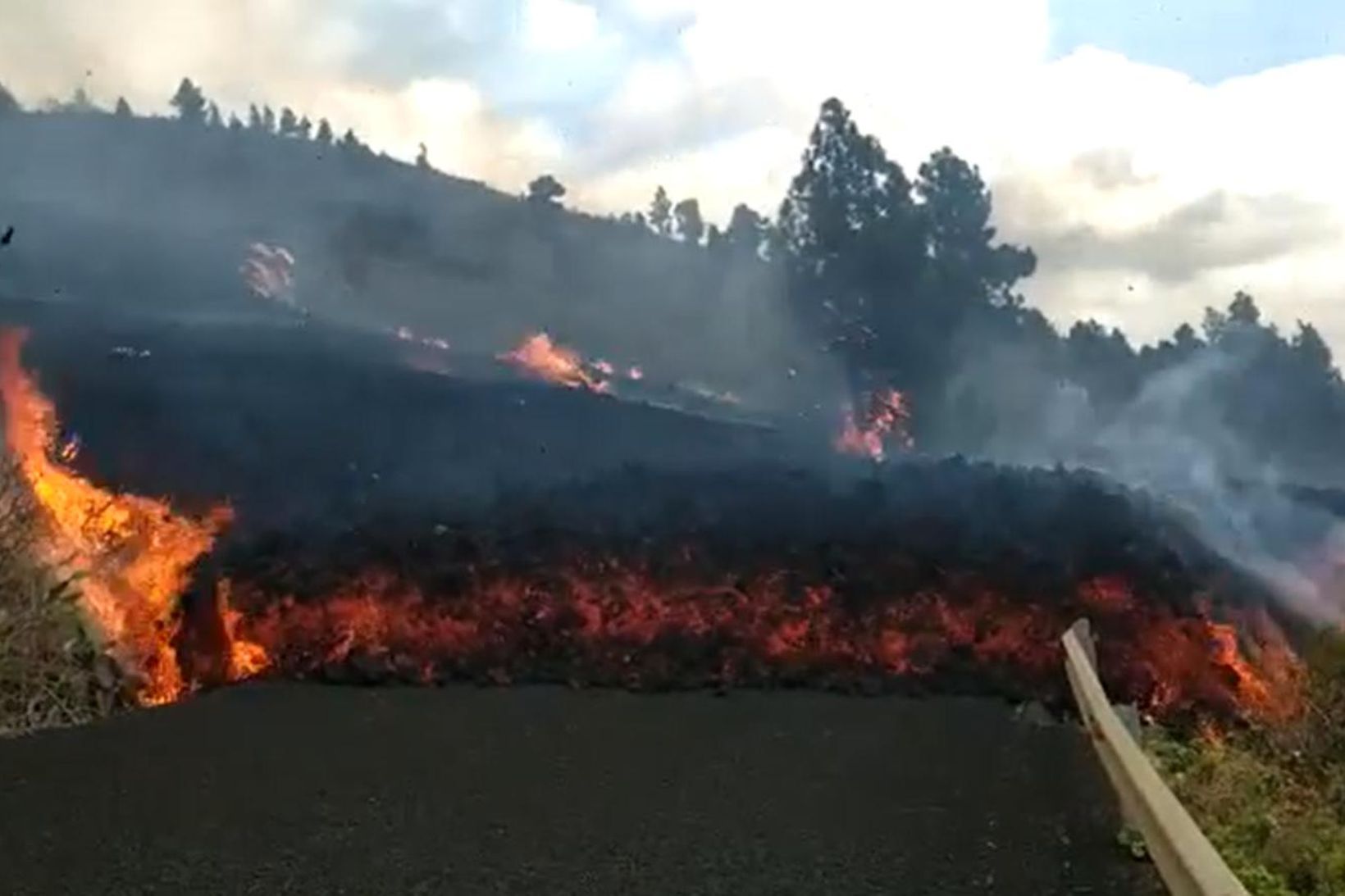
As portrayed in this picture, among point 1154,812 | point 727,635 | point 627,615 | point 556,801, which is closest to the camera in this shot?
point 1154,812

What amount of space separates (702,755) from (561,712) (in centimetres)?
151

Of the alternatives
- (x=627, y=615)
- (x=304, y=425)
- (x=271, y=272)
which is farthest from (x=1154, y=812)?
(x=271, y=272)

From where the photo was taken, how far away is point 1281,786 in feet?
28.6

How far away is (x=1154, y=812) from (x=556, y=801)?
3198 mm

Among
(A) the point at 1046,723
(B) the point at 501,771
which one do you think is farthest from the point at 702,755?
(A) the point at 1046,723

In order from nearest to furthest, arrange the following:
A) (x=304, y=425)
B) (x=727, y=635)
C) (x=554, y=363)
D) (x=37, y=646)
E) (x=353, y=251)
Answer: (x=37, y=646) < (x=727, y=635) < (x=304, y=425) < (x=554, y=363) < (x=353, y=251)

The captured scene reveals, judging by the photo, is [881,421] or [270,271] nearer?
[270,271]

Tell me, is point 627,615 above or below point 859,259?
below

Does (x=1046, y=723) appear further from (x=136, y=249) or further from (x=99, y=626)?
(x=136, y=249)

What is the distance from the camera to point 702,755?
8.69 meters

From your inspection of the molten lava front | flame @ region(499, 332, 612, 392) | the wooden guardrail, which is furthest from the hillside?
the wooden guardrail

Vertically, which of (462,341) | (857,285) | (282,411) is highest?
(857,285)

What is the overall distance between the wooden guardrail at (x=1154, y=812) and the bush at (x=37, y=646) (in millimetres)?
7146

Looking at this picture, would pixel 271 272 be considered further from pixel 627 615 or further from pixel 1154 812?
pixel 1154 812
